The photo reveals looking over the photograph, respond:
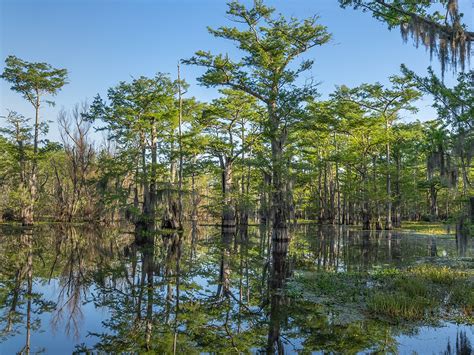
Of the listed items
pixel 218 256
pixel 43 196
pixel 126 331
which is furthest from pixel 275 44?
pixel 43 196

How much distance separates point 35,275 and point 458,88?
577 inches

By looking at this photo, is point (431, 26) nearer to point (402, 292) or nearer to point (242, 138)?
point (402, 292)

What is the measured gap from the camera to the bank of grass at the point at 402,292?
26.1 ft

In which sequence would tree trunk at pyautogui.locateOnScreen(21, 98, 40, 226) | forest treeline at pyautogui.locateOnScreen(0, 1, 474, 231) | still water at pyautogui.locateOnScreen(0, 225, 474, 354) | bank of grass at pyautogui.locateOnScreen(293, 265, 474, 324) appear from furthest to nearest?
tree trunk at pyautogui.locateOnScreen(21, 98, 40, 226), forest treeline at pyautogui.locateOnScreen(0, 1, 474, 231), bank of grass at pyautogui.locateOnScreen(293, 265, 474, 324), still water at pyautogui.locateOnScreen(0, 225, 474, 354)

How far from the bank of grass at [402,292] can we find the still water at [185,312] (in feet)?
1.49

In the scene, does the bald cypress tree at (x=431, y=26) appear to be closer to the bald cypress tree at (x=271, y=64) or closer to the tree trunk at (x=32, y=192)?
the bald cypress tree at (x=271, y=64)

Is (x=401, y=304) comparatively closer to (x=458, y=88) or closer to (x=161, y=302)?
(x=161, y=302)

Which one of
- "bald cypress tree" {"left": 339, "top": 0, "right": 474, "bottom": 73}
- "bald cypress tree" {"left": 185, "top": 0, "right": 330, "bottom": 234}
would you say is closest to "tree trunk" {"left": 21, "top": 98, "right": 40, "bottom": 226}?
"bald cypress tree" {"left": 185, "top": 0, "right": 330, "bottom": 234}

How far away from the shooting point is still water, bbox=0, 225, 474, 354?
6414 millimetres

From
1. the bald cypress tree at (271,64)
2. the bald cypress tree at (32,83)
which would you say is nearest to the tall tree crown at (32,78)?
the bald cypress tree at (32,83)

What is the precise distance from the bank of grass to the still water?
0.45 meters

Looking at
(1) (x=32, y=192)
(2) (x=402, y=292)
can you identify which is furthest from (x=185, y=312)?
(1) (x=32, y=192)

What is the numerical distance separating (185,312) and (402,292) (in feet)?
17.4

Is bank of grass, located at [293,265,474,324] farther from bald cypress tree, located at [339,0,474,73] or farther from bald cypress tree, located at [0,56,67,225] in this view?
bald cypress tree, located at [0,56,67,225]
